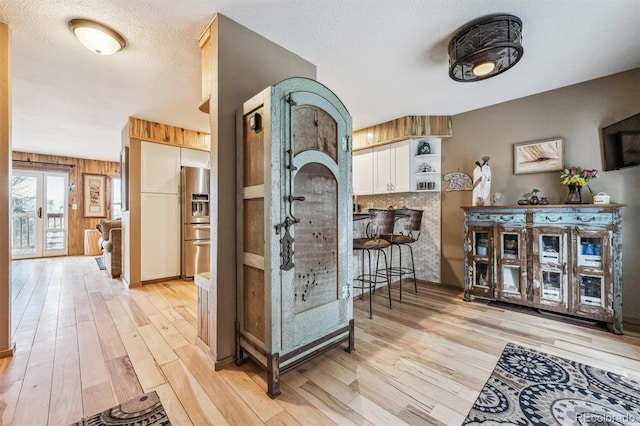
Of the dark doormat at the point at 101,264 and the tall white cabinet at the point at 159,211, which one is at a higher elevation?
the tall white cabinet at the point at 159,211

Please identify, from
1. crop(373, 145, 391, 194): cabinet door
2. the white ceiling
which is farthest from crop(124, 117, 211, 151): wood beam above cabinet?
crop(373, 145, 391, 194): cabinet door

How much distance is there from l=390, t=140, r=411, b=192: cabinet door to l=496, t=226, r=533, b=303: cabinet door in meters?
1.42

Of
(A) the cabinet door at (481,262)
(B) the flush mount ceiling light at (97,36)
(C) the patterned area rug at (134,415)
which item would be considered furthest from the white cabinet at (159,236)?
(A) the cabinet door at (481,262)

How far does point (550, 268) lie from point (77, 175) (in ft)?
31.2

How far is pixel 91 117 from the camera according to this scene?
12.4 feet

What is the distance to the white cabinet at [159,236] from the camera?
12.9 ft

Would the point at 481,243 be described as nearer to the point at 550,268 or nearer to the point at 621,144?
the point at 550,268

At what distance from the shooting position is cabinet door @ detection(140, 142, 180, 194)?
396 centimetres

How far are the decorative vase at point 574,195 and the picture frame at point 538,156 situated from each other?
0.99 ft

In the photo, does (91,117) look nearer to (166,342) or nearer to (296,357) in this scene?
(166,342)

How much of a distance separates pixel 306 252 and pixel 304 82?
1.12 meters

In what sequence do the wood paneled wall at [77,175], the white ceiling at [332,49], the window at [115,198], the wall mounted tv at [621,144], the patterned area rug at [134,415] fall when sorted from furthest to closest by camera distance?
the window at [115,198], the wood paneled wall at [77,175], the wall mounted tv at [621,144], the white ceiling at [332,49], the patterned area rug at [134,415]

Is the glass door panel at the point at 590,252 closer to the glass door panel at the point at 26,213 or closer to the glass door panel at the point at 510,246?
the glass door panel at the point at 510,246

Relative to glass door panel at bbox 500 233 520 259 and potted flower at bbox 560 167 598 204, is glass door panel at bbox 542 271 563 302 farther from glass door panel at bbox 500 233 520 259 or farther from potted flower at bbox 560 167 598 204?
potted flower at bbox 560 167 598 204
